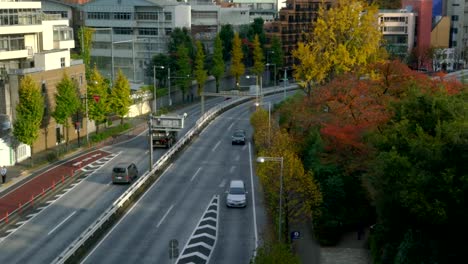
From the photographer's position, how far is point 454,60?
5010 inches

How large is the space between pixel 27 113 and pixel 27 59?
11415mm

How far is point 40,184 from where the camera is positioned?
151 feet

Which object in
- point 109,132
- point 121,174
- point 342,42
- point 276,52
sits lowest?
point 121,174

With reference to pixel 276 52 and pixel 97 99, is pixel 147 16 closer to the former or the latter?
pixel 276 52

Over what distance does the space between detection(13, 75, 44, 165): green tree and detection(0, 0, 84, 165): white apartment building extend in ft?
5.40

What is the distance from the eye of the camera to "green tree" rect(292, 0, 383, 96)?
52.0 metres

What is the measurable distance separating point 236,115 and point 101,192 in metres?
39.8

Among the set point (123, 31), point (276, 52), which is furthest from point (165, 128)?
point (276, 52)

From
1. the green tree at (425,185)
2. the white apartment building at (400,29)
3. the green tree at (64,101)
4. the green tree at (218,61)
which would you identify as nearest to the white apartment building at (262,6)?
the white apartment building at (400,29)

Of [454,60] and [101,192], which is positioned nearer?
[101,192]

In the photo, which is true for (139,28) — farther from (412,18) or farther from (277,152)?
(277,152)

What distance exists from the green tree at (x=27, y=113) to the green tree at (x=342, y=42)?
22.7m

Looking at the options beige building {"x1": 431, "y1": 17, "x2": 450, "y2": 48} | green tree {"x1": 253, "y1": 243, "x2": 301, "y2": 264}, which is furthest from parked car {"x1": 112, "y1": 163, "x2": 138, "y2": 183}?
beige building {"x1": 431, "y1": 17, "x2": 450, "y2": 48}

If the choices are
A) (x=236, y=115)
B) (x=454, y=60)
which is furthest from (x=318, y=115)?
(x=454, y=60)
